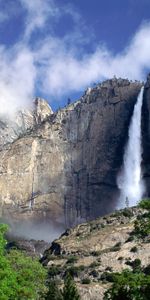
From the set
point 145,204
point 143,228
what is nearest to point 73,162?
point 143,228

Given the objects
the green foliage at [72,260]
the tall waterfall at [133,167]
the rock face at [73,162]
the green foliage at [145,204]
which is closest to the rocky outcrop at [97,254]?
the green foliage at [72,260]

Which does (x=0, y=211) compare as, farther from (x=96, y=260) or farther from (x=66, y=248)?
(x=96, y=260)

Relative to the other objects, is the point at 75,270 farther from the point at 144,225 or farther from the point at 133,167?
the point at 133,167

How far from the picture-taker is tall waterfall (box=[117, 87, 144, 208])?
15138 centimetres

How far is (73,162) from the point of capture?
534ft

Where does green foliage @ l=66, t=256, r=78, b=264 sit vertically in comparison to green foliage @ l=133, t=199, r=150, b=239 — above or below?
above

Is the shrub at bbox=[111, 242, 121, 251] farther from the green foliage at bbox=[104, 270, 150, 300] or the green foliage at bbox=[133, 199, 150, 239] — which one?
the green foliage at bbox=[133, 199, 150, 239]

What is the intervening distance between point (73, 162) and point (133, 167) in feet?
63.1

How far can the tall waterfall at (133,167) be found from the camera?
5960 inches

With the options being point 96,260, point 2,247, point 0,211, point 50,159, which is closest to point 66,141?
point 50,159

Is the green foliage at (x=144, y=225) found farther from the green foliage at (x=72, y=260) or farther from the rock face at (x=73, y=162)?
the rock face at (x=73, y=162)

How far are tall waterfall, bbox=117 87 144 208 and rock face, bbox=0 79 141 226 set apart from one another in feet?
6.16

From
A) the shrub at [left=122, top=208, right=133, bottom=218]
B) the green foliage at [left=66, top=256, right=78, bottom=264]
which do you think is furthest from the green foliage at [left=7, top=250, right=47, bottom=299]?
the shrub at [left=122, top=208, right=133, bottom=218]

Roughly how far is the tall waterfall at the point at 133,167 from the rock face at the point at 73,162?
1878mm
